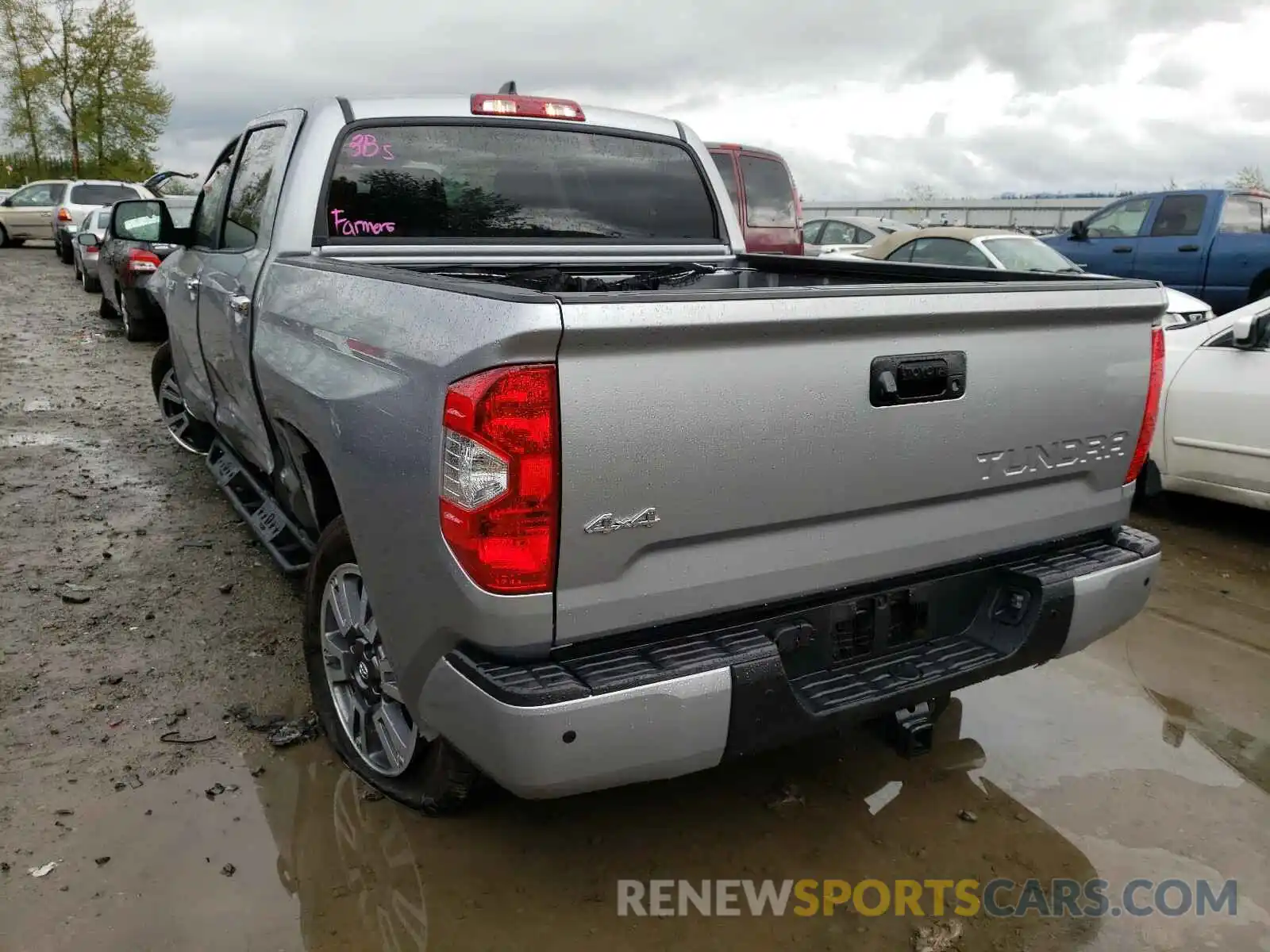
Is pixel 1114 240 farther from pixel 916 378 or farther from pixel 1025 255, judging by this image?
pixel 916 378

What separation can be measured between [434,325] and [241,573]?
9.96 feet

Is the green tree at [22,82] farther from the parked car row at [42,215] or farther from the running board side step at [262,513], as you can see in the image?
the running board side step at [262,513]

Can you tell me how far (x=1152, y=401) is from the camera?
2.93 meters

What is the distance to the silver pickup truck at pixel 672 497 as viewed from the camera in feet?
6.88

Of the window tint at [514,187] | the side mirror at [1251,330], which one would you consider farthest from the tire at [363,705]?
the side mirror at [1251,330]

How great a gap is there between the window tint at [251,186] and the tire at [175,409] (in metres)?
2.11

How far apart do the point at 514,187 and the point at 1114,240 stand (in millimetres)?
10780

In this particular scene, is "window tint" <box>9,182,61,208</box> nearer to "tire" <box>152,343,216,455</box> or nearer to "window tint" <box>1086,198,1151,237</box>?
"tire" <box>152,343,216,455</box>

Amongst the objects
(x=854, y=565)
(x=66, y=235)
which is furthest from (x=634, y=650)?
(x=66, y=235)

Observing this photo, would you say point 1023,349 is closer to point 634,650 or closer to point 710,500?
point 710,500

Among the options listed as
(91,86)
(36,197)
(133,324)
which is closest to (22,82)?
(91,86)

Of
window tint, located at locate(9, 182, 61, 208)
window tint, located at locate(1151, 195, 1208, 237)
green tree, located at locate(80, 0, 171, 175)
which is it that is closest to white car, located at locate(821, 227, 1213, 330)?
window tint, located at locate(1151, 195, 1208, 237)

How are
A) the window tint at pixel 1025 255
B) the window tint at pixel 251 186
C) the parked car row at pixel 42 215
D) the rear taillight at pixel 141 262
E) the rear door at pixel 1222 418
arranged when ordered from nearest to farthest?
the window tint at pixel 251 186, the rear door at pixel 1222 418, the window tint at pixel 1025 255, the rear taillight at pixel 141 262, the parked car row at pixel 42 215

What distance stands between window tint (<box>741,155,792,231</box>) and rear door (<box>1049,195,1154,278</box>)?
3.97 meters
